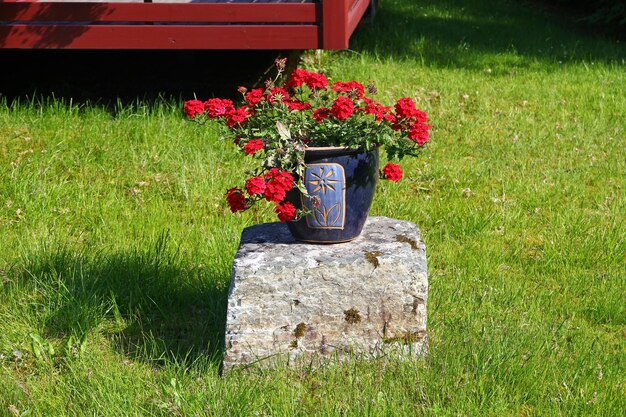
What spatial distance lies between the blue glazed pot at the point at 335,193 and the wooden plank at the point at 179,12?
4244 mm

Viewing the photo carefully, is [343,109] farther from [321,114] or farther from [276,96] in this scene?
[276,96]

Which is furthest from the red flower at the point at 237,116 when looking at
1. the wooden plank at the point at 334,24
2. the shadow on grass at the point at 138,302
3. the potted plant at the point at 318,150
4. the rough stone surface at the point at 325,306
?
the wooden plank at the point at 334,24

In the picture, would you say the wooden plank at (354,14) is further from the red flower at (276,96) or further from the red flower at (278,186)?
the red flower at (278,186)

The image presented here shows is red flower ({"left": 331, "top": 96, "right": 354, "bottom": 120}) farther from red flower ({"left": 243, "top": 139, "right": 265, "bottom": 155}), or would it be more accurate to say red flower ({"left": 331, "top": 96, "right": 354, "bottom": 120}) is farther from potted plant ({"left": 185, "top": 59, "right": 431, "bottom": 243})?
red flower ({"left": 243, "top": 139, "right": 265, "bottom": 155})

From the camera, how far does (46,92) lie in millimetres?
9062

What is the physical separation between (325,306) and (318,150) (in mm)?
664

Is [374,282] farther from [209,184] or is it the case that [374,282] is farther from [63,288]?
[209,184]

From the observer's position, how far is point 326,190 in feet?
13.1

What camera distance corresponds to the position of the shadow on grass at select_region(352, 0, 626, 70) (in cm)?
1066

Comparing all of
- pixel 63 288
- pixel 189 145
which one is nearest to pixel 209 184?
pixel 189 145

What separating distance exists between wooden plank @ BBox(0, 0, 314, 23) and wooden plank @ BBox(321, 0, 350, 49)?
0.12 metres

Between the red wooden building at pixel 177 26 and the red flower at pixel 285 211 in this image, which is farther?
the red wooden building at pixel 177 26

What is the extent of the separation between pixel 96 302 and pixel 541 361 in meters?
2.09

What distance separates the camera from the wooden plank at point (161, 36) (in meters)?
8.12
